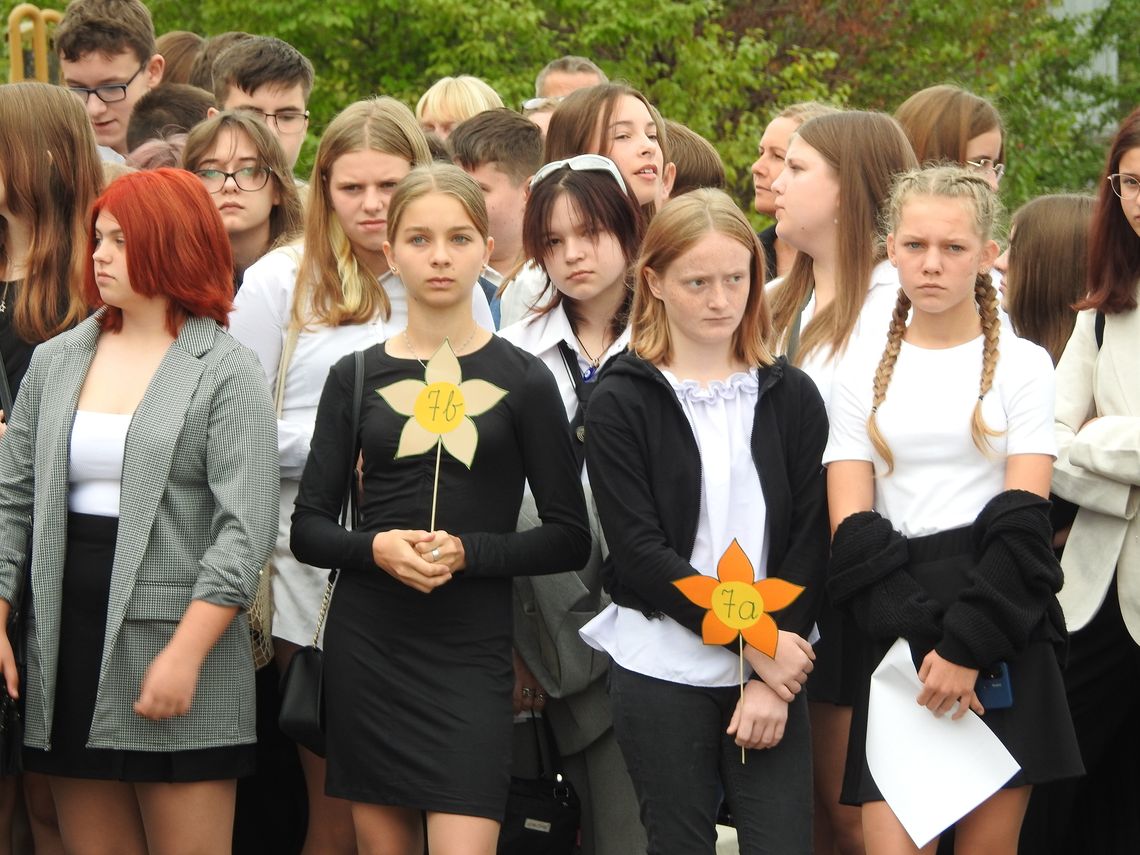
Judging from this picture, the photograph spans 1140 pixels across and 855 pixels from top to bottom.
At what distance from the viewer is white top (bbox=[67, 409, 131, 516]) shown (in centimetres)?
408

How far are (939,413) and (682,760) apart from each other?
1.02 meters

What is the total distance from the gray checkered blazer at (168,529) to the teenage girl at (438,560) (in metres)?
0.17

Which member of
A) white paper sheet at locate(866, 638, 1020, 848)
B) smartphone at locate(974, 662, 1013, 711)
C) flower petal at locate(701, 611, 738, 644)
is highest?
flower petal at locate(701, 611, 738, 644)

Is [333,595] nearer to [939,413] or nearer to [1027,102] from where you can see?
[939,413]

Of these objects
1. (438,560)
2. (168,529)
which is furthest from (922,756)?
(168,529)

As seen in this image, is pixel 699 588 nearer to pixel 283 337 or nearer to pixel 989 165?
pixel 283 337

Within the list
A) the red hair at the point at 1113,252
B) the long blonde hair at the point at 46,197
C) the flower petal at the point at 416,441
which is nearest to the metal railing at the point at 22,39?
the long blonde hair at the point at 46,197

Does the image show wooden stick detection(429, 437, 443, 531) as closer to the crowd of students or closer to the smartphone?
the crowd of students

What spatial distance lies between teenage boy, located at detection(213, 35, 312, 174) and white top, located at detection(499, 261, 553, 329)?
1550 millimetres

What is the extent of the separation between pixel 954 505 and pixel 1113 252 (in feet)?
4.06

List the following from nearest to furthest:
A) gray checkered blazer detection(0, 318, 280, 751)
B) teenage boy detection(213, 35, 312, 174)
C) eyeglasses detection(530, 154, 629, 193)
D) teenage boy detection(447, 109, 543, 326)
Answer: gray checkered blazer detection(0, 318, 280, 751), eyeglasses detection(530, 154, 629, 193), teenage boy detection(447, 109, 543, 326), teenage boy detection(213, 35, 312, 174)

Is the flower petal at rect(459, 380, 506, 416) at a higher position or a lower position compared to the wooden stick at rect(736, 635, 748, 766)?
higher

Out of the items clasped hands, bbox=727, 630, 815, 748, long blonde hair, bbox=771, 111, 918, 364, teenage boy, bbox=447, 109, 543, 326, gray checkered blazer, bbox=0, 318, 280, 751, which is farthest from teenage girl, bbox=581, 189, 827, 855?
teenage boy, bbox=447, 109, 543, 326

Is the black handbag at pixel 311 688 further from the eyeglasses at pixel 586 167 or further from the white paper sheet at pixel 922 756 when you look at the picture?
the white paper sheet at pixel 922 756
